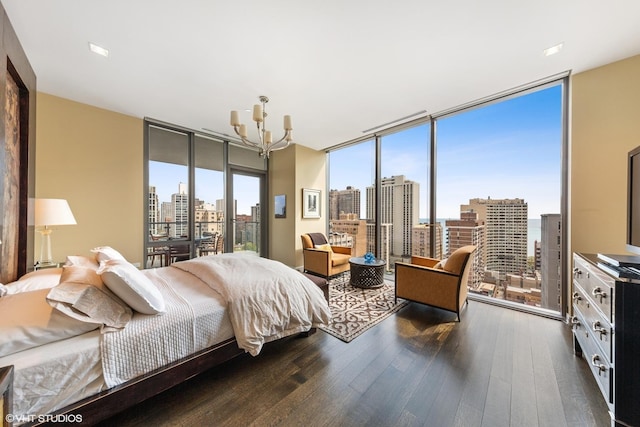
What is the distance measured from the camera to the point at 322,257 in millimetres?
4051

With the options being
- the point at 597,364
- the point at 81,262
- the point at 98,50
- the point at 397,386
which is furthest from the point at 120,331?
the point at 597,364

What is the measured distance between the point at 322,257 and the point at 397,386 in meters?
2.53

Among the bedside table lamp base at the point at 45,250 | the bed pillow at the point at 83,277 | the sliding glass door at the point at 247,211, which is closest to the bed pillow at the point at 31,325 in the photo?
the bed pillow at the point at 83,277

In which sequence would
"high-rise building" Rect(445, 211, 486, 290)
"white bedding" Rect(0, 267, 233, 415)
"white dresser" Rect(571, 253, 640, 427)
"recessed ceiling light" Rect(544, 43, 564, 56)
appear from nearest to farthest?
"white bedding" Rect(0, 267, 233, 415), "white dresser" Rect(571, 253, 640, 427), "recessed ceiling light" Rect(544, 43, 564, 56), "high-rise building" Rect(445, 211, 486, 290)

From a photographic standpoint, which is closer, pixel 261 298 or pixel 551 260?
pixel 261 298

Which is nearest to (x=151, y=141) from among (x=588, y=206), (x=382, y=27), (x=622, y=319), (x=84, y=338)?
(x=84, y=338)

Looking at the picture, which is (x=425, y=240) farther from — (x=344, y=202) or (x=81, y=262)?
(x=81, y=262)

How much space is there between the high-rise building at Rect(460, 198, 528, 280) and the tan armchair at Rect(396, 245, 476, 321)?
30.8 inches

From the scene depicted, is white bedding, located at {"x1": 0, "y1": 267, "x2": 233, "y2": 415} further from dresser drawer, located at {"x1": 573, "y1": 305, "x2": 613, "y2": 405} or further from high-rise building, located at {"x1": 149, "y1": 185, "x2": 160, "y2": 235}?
high-rise building, located at {"x1": 149, "y1": 185, "x2": 160, "y2": 235}

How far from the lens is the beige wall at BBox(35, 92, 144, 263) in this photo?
2963 mm

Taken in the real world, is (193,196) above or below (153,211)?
above

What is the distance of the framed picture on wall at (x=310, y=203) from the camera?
198 inches

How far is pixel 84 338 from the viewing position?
125cm

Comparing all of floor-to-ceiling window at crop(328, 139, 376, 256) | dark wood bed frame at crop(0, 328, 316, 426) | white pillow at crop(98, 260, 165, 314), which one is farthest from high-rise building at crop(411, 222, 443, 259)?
white pillow at crop(98, 260, 165, 314)
